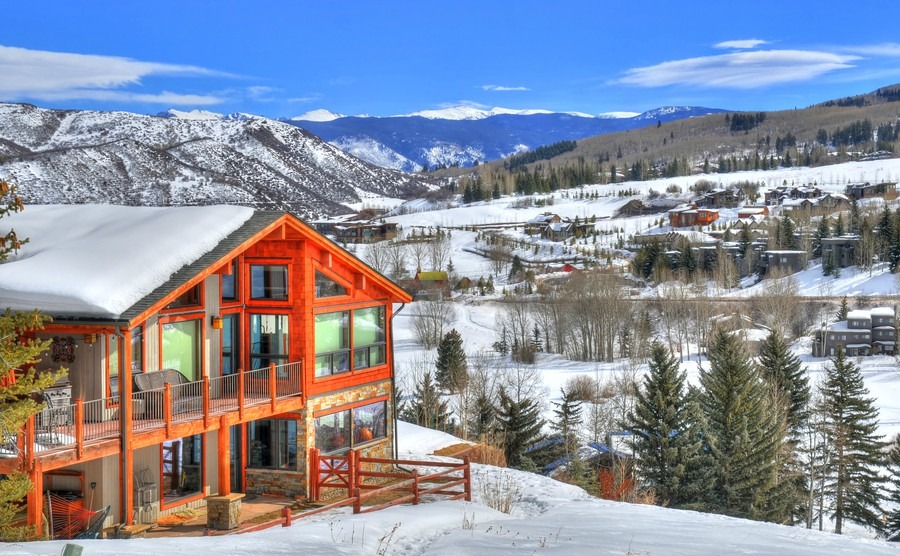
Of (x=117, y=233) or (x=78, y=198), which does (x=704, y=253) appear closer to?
(x=117, y=233)

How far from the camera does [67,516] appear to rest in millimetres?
15250

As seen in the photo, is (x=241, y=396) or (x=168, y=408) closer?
(x=168, y=408)

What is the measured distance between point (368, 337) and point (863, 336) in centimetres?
5559

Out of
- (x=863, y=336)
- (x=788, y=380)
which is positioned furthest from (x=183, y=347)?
(x=863, y=336)

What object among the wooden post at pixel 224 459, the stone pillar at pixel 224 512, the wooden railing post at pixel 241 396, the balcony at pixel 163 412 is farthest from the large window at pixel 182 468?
the stone pillar at pixel 224 512

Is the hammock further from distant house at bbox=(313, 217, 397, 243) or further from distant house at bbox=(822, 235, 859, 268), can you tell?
distant house at bbox=(313, 217, 397, 243)

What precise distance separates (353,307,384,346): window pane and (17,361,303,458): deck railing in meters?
2.22

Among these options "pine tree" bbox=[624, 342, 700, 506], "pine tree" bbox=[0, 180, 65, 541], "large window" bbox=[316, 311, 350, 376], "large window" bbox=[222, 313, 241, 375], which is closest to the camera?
"pine tree" bbox=[0, 180, 65, 541]

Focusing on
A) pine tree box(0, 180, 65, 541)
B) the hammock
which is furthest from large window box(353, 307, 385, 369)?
pine tree box(0, 180, 65, 541)

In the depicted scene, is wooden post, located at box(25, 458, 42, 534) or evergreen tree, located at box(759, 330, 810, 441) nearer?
wooden post, located at box(25, 458, 42, 534)

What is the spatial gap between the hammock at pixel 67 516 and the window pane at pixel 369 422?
6.37m

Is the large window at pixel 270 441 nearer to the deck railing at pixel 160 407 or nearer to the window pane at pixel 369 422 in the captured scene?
the deck railing at pixel 160 407

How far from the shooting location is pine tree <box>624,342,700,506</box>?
30250mm

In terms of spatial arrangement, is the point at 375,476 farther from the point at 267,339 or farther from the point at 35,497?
the point at 35,497
